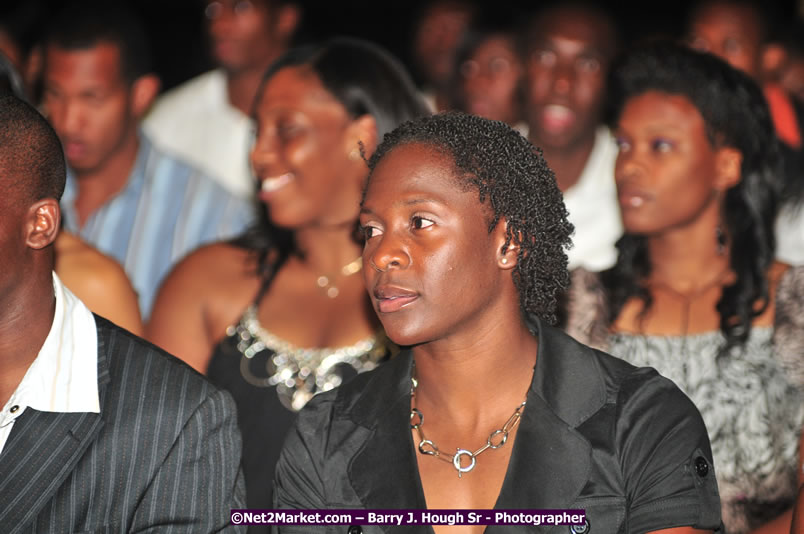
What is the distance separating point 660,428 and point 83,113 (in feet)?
9.88

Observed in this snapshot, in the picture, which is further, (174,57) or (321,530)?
(174,57)

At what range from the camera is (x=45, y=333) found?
225 centimetres

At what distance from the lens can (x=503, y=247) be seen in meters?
2.26

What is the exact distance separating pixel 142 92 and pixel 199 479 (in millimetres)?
2871

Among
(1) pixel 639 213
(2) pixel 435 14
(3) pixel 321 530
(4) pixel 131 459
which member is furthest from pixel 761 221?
(2) pixel 435 14

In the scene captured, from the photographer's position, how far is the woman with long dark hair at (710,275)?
296 centimetres

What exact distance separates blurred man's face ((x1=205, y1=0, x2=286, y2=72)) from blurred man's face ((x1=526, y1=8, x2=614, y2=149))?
142 cm

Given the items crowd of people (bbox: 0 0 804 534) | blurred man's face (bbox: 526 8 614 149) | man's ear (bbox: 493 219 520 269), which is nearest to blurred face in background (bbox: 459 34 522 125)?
crowd of people (bbox: 0 0 804 534)

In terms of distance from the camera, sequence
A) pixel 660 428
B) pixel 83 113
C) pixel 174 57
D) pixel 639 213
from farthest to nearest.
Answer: pixel 174 57
pixel 83 113
pixel 639 213
pixel 660 428

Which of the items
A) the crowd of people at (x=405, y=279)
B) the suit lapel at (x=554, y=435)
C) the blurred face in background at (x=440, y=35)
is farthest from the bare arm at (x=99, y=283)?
the blurred face in background at (x=440, y=35)

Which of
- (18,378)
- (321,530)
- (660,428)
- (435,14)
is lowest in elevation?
(321,530)

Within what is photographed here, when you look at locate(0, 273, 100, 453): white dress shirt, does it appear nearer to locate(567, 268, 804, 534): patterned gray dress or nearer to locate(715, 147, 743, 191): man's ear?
locate(567, 268, 804, 534): patterned gray dress

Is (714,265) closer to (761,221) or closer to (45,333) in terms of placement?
(761,221)

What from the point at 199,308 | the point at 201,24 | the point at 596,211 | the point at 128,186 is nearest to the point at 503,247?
the point at 199,308
